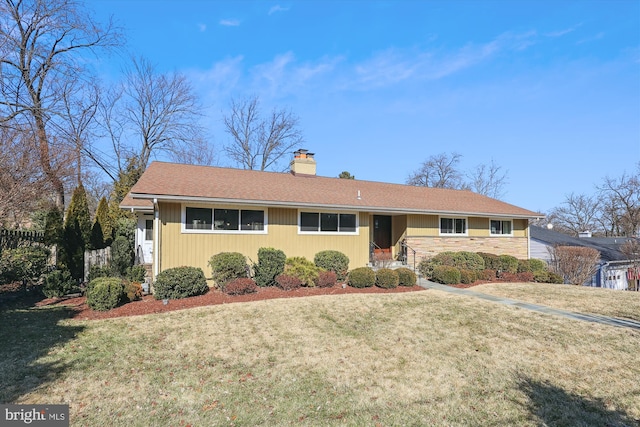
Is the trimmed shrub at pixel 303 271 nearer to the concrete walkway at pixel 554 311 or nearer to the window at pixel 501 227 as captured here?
the concrete walkway at pixel 554 311

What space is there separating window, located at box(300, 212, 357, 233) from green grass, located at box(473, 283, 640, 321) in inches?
200

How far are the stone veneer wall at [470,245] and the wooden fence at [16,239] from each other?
46.8ft

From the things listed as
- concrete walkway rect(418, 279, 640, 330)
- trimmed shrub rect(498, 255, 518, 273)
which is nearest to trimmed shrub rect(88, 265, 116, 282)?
concrete walkway rect(418, 279, 640, 330)

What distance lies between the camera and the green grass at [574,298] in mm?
9000

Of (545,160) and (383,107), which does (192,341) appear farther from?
(545,160)

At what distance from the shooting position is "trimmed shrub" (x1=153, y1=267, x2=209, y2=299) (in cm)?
940

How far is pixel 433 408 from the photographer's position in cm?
414

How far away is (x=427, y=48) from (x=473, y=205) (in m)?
8.74

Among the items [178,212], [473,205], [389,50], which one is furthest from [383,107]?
[178,212]

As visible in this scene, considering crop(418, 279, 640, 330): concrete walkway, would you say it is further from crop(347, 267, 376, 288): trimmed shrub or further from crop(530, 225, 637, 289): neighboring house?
crop(530, 225, 637, 289): neighboring house

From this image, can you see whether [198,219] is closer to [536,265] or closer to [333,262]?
[333,262]

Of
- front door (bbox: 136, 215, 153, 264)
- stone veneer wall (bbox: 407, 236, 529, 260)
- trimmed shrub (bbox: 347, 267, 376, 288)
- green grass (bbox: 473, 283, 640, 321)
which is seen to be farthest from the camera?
front door (bbox: 136, 215, 153, 264)

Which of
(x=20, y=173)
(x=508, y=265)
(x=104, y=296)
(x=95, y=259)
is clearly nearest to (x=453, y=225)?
(x=508, y=265)

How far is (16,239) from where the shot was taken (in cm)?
1142
